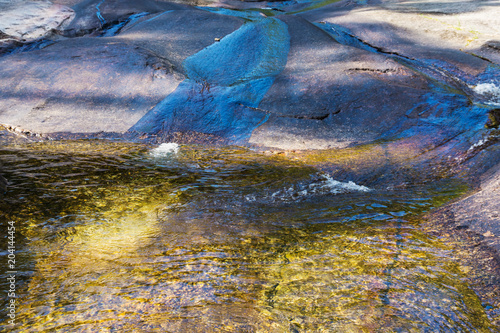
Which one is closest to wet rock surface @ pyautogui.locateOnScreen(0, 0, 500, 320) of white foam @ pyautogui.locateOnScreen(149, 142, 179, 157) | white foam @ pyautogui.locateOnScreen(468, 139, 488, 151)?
white foam @ pyautogui.locateOnScreen(468, 139, 488, 151)

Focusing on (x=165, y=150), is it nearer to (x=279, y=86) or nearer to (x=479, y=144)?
(x=279, y=86)

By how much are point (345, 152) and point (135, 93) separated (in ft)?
10.5

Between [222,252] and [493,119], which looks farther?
[493,119]

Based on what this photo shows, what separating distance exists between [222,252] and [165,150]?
228cm

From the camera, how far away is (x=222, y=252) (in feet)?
8.19

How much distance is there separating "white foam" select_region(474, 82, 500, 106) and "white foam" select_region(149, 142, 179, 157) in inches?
176

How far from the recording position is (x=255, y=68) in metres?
5.68

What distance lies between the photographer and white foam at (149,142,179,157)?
169 inches

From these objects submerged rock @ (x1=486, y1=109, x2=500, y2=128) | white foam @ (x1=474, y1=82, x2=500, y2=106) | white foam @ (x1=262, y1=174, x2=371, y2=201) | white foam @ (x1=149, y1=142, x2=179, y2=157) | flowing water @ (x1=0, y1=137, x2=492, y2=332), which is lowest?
white foam @ (x1=262, y1=174, x2=371, y2=201)

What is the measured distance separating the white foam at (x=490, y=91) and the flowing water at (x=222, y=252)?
7.48ft

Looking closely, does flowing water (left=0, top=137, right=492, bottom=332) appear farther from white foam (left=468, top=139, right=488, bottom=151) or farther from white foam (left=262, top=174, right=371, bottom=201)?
white foam (left=468, top=139, right=488, bottom=151)

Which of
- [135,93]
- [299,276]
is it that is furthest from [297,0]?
[299,276]

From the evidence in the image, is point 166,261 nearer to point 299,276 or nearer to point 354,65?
point 299,276

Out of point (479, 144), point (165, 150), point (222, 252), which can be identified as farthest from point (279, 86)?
point (222, 252)
